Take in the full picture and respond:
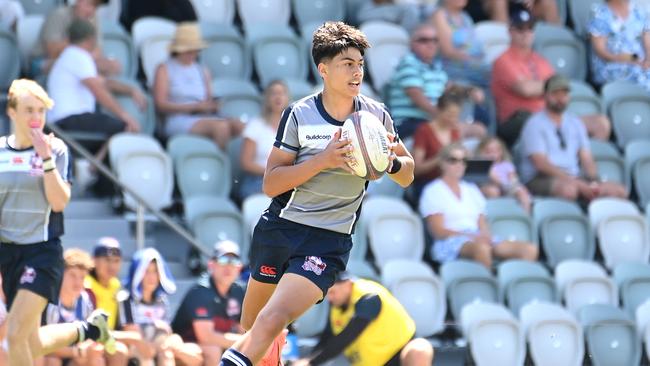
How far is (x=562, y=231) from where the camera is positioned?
13938mm

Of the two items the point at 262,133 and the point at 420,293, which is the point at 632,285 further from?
the point at 262,133

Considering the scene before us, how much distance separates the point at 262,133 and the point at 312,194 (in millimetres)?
4894

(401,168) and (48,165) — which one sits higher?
(401,168)

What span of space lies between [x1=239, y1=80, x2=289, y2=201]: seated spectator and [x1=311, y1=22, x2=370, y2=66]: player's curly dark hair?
16.0 feet

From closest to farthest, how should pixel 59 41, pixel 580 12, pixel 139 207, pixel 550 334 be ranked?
pixel 139 207 → pixel 550 334 → pixel 59 41 → pixel 580 12

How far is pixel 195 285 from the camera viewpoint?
11617mm

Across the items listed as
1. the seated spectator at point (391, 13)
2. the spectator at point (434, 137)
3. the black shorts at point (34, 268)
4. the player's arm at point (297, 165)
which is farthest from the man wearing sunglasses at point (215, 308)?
the seated spectator at point (391, 13)

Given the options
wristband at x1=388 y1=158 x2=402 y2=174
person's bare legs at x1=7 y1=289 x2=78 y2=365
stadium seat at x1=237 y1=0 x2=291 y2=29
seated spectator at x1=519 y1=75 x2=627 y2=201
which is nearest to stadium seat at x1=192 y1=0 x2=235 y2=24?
stadium seat at x1=237 y1=0 x2=291 y2=29

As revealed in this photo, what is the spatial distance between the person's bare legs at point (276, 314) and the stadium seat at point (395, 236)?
16.3 feet

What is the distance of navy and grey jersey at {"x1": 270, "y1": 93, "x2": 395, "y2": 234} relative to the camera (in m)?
8.14

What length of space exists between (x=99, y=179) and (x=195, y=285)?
1629 millimetres

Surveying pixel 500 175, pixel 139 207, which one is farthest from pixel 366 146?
pixel 500 175

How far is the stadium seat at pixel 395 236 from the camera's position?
1309cm

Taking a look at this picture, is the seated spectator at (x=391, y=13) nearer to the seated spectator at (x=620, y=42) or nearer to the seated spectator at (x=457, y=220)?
the seated spectator at (x=620, y=42)
